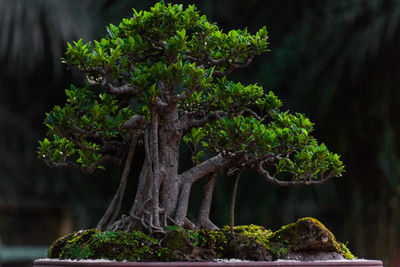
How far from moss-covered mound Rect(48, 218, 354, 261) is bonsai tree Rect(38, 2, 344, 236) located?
11 centimetres

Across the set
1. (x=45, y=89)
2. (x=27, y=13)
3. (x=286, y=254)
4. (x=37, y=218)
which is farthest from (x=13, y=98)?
(x=286, y=254)

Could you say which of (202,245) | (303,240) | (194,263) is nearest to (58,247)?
(202,245)

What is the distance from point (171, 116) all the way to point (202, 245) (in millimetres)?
564

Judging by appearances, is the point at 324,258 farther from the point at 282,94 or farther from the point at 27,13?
the point at 27,13

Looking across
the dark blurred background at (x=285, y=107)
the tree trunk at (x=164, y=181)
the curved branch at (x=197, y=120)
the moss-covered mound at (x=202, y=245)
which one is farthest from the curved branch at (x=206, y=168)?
the dark blurred background at (x=285, y=107)

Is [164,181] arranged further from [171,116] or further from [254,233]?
[254,233]

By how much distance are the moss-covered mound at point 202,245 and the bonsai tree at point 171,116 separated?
11 centimetres

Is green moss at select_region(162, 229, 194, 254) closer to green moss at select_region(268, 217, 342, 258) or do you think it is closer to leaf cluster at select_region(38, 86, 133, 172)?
green moss at select_region(268, 217, 342, 258)

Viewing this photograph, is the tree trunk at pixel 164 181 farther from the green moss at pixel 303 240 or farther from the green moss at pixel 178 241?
the green moss at pixel 303 240

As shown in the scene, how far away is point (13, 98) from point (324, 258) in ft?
13.9

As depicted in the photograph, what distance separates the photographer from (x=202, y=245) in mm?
1893

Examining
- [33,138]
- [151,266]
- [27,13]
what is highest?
[27,13]

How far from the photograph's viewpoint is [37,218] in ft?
17.7

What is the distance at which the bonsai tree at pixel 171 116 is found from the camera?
191 centimetres
